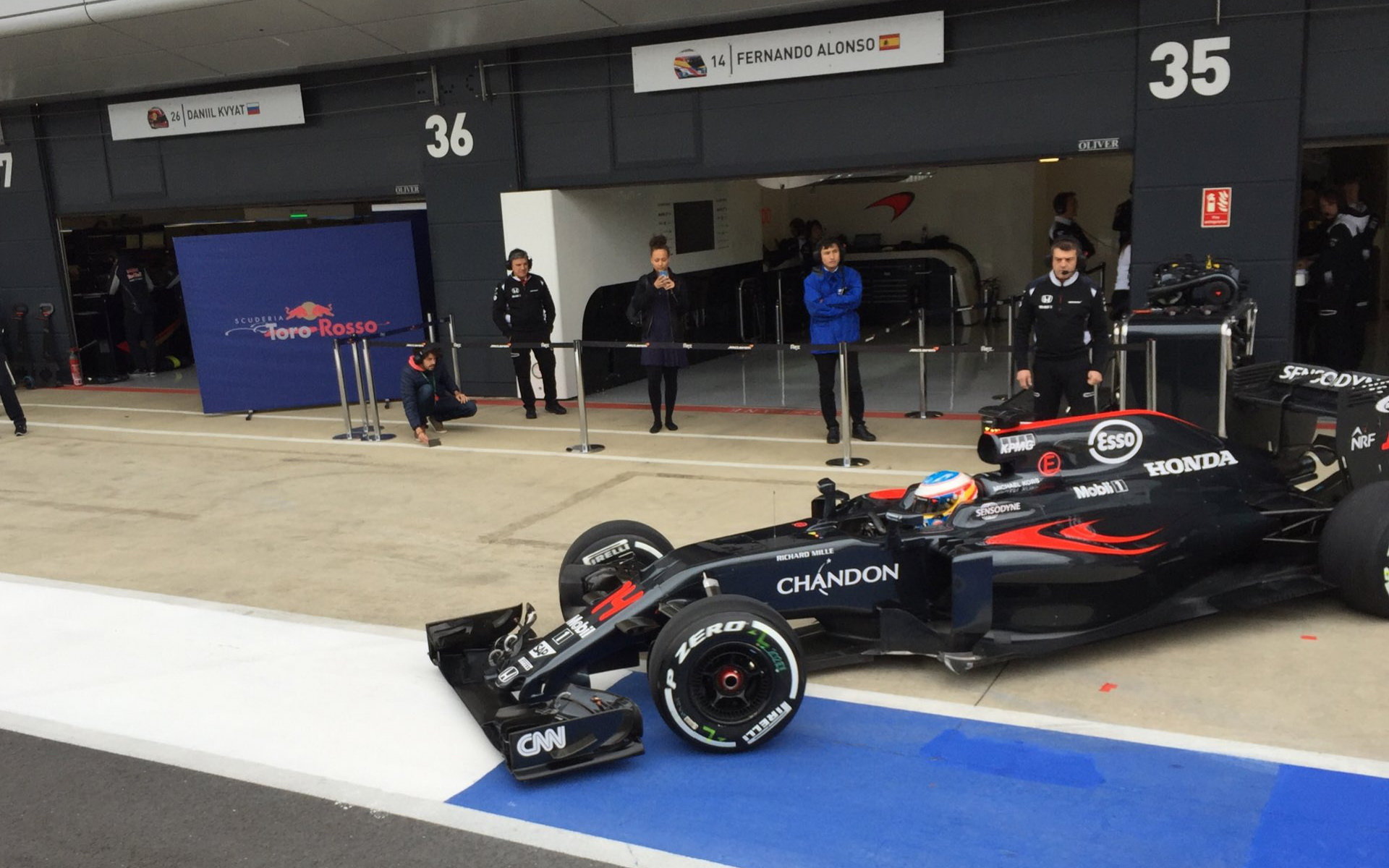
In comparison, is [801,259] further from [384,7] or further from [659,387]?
[384,7]

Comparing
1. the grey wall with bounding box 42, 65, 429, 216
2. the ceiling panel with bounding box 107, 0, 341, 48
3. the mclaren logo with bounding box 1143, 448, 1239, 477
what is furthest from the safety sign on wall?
the ceiling panel with bounding box 107, 0, 341, 48

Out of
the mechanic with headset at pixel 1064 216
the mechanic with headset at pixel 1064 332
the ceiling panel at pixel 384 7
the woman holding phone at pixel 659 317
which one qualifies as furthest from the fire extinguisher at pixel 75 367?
the mechanic with headset at pixel 1064 332

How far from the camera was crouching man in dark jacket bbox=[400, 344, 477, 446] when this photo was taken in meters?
10.7

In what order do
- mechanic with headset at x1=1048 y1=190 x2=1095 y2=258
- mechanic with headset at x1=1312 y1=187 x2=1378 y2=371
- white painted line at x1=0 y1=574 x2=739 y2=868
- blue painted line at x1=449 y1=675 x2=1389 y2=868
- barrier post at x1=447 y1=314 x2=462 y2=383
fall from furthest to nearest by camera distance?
barrier post at x1=447 y1=314 x2=462 y2=383 < mechanic with headset at x1=1048 y1=190 x2=1095 y2=258 < mechanic with headset at x1=1312 y1=187 x2=1378 y2=371 < white painted line at x1=0 y1=574 x2=739 y2=868 < blue painted line at x1=449 y1=675 x2=1389 y2=868

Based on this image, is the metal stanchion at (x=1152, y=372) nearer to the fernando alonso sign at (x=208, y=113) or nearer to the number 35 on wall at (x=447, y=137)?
the number 35 on wall at (x=447, y=137)

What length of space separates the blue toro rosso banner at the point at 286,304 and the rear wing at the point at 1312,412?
30.4 ft

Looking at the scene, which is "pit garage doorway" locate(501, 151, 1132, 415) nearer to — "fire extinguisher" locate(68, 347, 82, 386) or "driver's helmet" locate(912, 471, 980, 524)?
"driver's helmet" locate(912, 471, 980, 524)

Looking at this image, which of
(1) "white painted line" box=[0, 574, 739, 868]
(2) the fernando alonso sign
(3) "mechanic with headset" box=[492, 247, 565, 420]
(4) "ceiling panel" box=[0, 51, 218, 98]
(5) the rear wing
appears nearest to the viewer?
(1) "white painted line" box=[0, 574, 739, 868]

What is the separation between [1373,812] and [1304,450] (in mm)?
3056

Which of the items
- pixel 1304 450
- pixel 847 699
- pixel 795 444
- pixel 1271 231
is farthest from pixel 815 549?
pixel 1271 231

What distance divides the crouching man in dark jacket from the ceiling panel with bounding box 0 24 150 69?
194 inches

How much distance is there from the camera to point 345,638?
19.6ft

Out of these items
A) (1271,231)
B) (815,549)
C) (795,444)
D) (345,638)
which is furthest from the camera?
(795,444)

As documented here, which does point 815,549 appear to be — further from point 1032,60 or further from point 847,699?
point 1032,60
